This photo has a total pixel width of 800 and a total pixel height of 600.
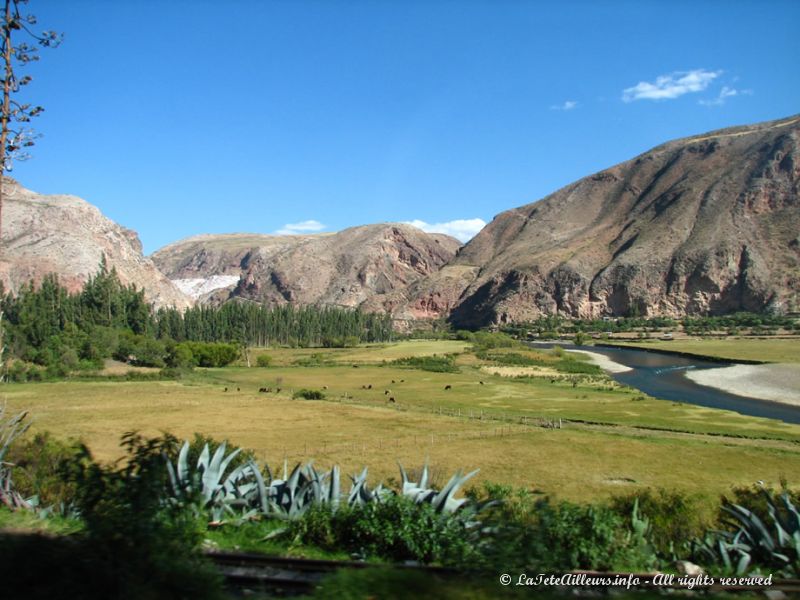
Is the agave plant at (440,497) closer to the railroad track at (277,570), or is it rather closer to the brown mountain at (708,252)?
the railroad track at (277,570)

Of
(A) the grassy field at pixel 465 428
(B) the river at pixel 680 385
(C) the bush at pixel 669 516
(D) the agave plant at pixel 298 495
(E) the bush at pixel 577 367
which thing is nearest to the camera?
(D) the agave plant at pixel 298 495

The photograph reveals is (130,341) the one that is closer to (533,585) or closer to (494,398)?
(494,398)

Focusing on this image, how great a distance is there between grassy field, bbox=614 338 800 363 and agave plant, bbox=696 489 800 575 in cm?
7634

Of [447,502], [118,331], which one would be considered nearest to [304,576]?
[447,502]

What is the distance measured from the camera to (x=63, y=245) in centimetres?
12812

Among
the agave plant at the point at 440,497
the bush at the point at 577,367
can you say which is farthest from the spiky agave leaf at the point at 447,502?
the bush at the point at 577,367

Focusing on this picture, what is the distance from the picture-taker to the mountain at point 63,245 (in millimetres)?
118625

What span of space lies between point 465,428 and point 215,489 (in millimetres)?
27239

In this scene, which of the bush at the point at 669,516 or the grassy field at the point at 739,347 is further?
the grassy field at the point at 739,347

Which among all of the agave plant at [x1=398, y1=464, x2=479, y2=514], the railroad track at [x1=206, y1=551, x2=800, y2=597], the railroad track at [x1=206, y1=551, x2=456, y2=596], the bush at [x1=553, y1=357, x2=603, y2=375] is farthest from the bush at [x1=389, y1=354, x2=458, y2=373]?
the railroad track at [x1=206, y1=551, x2=456, y2=596]

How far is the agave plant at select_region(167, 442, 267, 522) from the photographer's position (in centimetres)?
1009

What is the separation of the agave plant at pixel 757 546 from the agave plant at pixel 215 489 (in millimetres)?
7970

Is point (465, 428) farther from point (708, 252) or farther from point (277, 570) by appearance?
point (708, 252)

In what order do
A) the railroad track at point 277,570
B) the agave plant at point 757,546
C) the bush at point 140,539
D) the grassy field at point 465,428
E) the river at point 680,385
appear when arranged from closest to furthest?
the bush at point 140,539 → the railroad track at point 277,570 → the agave plant at point 757,546 → the grassy field at point 465,428 → the river at point 680,385
